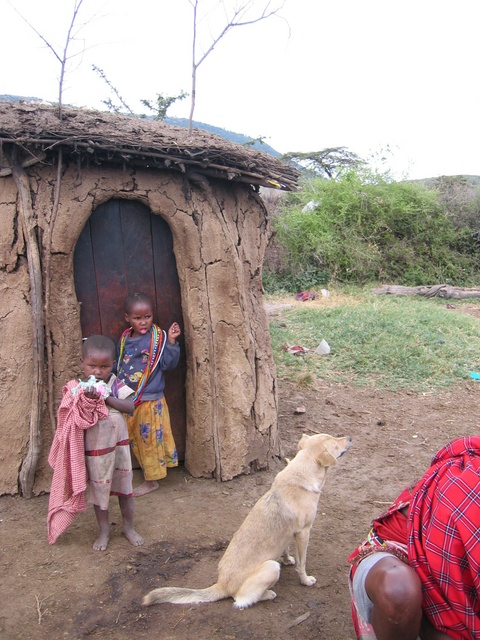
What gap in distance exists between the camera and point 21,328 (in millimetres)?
3682

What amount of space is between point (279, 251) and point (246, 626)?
1115 centimetres

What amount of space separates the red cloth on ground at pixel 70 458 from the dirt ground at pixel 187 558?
233 millimetres

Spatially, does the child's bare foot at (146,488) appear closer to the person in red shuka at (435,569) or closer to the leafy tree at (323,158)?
the person in red shuka at (435,569)

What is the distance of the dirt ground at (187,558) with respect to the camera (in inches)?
105

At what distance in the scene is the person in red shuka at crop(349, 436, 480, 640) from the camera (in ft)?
5.76

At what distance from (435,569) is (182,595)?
134 centimetres

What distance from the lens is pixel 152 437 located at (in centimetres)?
392

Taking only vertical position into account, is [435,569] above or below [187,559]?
above

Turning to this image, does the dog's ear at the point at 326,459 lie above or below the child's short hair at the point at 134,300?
below

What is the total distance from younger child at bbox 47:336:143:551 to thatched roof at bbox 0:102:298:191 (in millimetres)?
1243

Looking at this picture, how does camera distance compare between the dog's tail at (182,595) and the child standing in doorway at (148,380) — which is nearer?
the dog's tail at (182,595)

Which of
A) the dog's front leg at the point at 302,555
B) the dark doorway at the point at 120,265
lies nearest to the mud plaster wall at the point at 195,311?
the dark doorway at the point at 120,265

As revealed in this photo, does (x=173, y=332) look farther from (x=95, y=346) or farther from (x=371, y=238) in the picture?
(x=371, y=238)

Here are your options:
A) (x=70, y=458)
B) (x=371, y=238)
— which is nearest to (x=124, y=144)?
(x=70, y=458)
